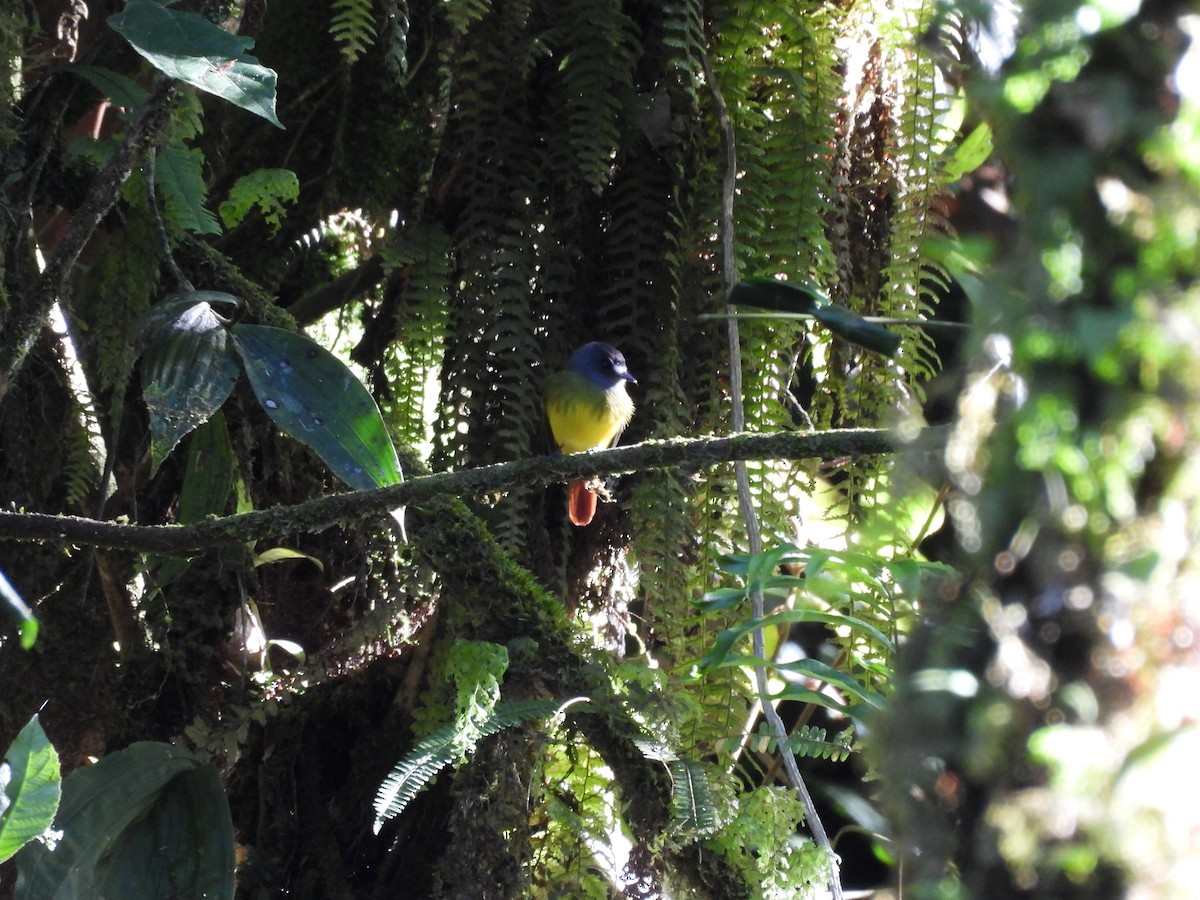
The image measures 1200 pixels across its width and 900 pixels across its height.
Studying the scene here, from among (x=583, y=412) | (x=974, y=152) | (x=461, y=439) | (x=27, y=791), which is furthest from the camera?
(x=583, y=412)

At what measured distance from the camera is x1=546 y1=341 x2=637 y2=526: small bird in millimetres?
2311

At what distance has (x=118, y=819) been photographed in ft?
5.70

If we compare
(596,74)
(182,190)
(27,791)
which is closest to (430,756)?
(27,791)

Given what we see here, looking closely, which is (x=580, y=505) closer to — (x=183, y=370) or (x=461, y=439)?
(x=461, y=439)

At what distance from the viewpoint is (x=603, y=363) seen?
2352mm

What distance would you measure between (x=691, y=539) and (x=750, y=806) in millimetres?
584

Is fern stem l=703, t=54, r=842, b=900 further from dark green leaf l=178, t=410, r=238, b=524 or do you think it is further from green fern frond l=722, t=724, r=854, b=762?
dark green leaf l=178, t=410, r=238, b=524

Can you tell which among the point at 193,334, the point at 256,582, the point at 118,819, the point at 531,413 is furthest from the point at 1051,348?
the point at 256,582

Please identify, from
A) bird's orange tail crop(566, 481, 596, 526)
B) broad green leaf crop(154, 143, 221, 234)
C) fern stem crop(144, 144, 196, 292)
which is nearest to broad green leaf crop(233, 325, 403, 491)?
fern stem crop(144, 144, 196, 292)

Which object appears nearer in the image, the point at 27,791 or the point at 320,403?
the point at 27,791

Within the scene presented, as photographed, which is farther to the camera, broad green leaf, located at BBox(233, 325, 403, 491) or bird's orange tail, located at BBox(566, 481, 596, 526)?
bird's orange tail, located at BBox(566, 481, 596, 526)

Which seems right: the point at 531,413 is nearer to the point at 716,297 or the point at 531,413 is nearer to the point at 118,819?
the point at 716,297

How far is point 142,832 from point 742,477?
3.76 feet

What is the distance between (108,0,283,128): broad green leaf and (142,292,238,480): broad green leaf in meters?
0.31
